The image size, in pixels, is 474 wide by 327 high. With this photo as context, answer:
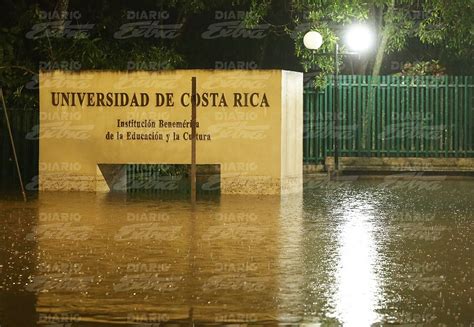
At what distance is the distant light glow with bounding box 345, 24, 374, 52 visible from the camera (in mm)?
24594

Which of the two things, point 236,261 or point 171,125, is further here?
point 171,125

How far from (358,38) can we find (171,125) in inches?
256

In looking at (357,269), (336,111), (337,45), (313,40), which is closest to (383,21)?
(337,45)

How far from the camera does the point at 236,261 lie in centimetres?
1165

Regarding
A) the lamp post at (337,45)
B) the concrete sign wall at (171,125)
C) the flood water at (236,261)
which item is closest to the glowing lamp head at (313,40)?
the lamp post at (337,45)

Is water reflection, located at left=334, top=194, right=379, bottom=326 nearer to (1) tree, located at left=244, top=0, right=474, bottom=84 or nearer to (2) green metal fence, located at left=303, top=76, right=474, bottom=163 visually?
(2) green metal fence, located at left=303, top=76, right=474, bottom=163

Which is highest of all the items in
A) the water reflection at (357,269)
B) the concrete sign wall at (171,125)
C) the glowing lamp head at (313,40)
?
the glowing lamp head at (313,40)

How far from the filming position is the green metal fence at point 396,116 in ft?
83.0

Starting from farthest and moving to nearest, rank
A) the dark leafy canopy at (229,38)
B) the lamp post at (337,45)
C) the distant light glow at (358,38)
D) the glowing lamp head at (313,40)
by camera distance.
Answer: the distant light glow at (358,38)
the dark leafy canopy at (229,38)
the lamp post at (337,45)
the glowing lamp head at (313,40)

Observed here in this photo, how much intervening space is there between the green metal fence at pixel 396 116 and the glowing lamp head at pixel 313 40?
1611 mm

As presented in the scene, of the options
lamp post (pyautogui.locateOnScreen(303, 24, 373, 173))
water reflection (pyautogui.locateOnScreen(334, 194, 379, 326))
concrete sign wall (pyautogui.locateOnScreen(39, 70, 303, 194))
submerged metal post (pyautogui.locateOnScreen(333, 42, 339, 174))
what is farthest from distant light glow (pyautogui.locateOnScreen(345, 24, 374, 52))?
water reflection (pyautogui.locateOnScreen(334, 194, 379, 326))

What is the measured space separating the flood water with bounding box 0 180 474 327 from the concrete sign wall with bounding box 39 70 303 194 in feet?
3.64

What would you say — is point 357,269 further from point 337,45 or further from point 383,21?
point 383,21

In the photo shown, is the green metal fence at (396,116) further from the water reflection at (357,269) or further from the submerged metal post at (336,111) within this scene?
the water reflection at (357,269)
